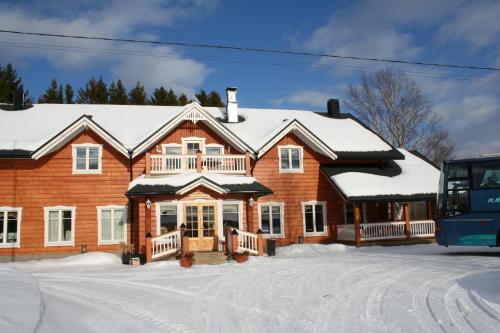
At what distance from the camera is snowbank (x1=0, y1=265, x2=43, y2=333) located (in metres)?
4.96

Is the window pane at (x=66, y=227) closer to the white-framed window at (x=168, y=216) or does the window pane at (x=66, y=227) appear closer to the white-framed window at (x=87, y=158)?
the white-framed window at (x=87, y=158)

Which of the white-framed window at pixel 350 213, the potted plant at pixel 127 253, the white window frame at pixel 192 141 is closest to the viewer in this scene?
the potted plant at pixel 127 253

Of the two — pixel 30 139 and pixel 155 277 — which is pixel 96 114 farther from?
pixel 155 277

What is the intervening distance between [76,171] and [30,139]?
2.45 meters

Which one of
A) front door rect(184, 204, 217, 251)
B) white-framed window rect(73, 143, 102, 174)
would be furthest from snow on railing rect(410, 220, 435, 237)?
white-framed window rect(73, 143, 102, 174)

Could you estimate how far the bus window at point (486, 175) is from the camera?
624 inches

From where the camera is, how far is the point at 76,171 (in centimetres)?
1972

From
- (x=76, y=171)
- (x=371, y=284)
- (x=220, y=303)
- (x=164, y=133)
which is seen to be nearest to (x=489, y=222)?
(x=371, y=284)

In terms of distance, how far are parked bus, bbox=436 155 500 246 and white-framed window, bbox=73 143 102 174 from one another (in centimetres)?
1425

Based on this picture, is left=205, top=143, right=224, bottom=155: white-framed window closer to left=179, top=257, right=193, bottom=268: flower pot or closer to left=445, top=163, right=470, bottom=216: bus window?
left=179, top=257, right=193, bottom=268: flower pot

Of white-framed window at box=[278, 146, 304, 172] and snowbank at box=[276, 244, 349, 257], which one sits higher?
white-framed window at box=[278, 146, 304, 172]

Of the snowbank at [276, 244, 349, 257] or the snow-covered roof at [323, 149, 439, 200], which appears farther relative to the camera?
the snow-covered roof at [323, 149, 439, 200]

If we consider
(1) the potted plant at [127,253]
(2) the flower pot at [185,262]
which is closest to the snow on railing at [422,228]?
(2) the flower pot at [185,262]

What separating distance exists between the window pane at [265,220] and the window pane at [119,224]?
6.48 metres
